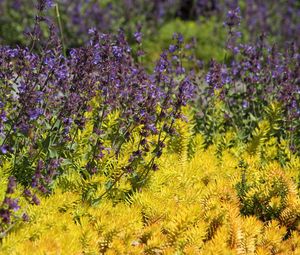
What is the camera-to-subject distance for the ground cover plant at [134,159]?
126 inches

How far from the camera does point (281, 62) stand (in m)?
6.20

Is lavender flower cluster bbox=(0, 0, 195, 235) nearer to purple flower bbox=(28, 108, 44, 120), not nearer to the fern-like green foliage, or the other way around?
purple flower bbox=(28, 108, 44, 120)

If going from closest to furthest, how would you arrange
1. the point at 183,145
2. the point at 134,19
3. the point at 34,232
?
the point at 34,232 < the point at 183,145 < the point at 134,19

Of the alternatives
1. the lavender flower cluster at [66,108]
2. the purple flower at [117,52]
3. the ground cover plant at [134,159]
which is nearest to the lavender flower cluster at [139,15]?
the ground cover plant at [134,159]

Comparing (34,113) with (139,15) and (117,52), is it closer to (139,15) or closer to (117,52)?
(117,52)

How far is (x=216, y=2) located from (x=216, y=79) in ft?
27.6

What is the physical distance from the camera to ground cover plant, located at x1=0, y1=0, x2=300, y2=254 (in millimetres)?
3211

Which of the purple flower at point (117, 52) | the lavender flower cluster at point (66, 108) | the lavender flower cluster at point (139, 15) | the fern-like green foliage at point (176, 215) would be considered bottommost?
the lavender flower cluster at point (139, 15)

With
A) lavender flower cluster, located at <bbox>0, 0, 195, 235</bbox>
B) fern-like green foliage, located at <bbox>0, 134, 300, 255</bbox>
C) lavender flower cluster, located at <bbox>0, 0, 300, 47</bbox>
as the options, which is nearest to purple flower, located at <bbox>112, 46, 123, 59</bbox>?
lavender flower cluster, located at <bbox>0, 0, 195, 235</bbox>

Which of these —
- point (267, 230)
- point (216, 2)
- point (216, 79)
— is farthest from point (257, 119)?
point (216, 2)

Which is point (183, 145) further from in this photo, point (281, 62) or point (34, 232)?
point (281, 62)

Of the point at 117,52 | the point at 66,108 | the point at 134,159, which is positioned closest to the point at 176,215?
the point at 134,159

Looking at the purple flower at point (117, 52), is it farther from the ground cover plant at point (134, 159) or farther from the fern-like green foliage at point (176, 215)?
the fern-like green foliage at point (176, 215)

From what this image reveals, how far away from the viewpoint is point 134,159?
385cm
